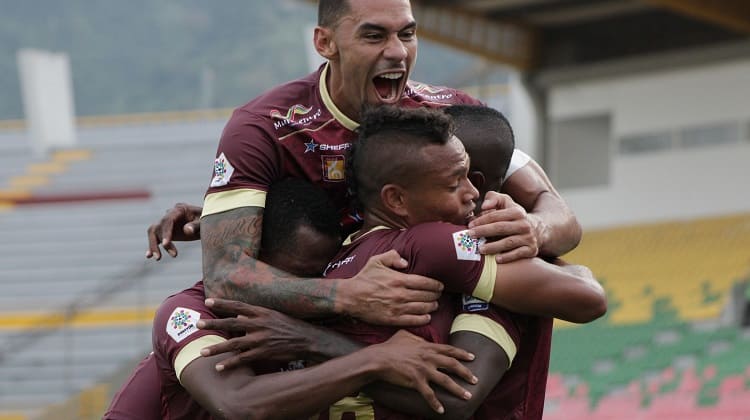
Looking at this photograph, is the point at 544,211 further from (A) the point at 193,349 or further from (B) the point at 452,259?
(A) the point at 193,349

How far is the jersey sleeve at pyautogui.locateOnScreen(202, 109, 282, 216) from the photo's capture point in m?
4.23

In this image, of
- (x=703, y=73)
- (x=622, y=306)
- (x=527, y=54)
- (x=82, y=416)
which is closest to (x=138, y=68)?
(x=527, y=54)

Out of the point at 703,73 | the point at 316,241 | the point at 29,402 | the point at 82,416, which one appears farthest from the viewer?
the point at 703,73

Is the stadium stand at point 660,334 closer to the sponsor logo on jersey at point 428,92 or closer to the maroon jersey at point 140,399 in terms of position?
the sponsor logo on jersey at point 428,92

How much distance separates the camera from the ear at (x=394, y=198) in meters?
3.94

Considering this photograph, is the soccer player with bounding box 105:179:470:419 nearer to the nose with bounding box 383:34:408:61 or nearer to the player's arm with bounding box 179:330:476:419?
the player's arm with bounding box 179:330:476:419

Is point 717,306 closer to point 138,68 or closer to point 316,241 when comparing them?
point 316,241

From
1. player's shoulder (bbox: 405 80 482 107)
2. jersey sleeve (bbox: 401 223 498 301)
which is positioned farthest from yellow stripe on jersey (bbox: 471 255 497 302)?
player's shoulder (bbox: 405 80 482 107)

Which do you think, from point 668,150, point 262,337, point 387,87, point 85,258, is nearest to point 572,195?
point 668,150

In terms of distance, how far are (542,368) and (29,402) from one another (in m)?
10.4

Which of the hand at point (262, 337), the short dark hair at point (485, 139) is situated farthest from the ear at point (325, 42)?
the hand at point (262, 337)

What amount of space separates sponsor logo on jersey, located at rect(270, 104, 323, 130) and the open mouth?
0.21 meters

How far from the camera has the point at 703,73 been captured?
20719mm

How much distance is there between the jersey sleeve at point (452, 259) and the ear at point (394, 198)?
0.10 meters
